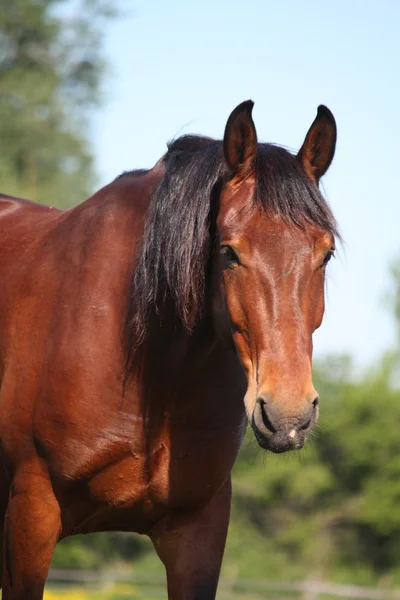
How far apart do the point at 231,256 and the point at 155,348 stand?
2.24 ft

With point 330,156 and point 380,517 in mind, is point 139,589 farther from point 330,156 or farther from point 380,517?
point 330,156

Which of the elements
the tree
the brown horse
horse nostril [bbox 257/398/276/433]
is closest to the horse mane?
the brown horse

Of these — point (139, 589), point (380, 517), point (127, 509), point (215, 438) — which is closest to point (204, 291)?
point (215, 438)

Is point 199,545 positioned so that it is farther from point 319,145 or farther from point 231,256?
point 319,145

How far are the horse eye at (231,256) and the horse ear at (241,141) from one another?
371 mm

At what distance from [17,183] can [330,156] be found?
16.8 m

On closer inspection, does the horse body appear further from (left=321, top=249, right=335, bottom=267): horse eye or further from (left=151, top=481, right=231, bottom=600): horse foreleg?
(left=321, top=249, right=335, bottom=267): horse eye

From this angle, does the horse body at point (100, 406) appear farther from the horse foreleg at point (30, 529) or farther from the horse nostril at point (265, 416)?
the horse nostril at point (265, 416)

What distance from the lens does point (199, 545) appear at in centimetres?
427

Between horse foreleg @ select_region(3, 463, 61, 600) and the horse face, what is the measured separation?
3.35 feet

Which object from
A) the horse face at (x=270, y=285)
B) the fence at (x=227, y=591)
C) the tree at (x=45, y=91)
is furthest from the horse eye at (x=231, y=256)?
the fence at (x=227, y=591)

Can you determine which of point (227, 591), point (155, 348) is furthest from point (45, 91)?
point (155, 348)

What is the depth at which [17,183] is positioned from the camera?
20109mm

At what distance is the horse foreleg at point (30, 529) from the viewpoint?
400 cm
